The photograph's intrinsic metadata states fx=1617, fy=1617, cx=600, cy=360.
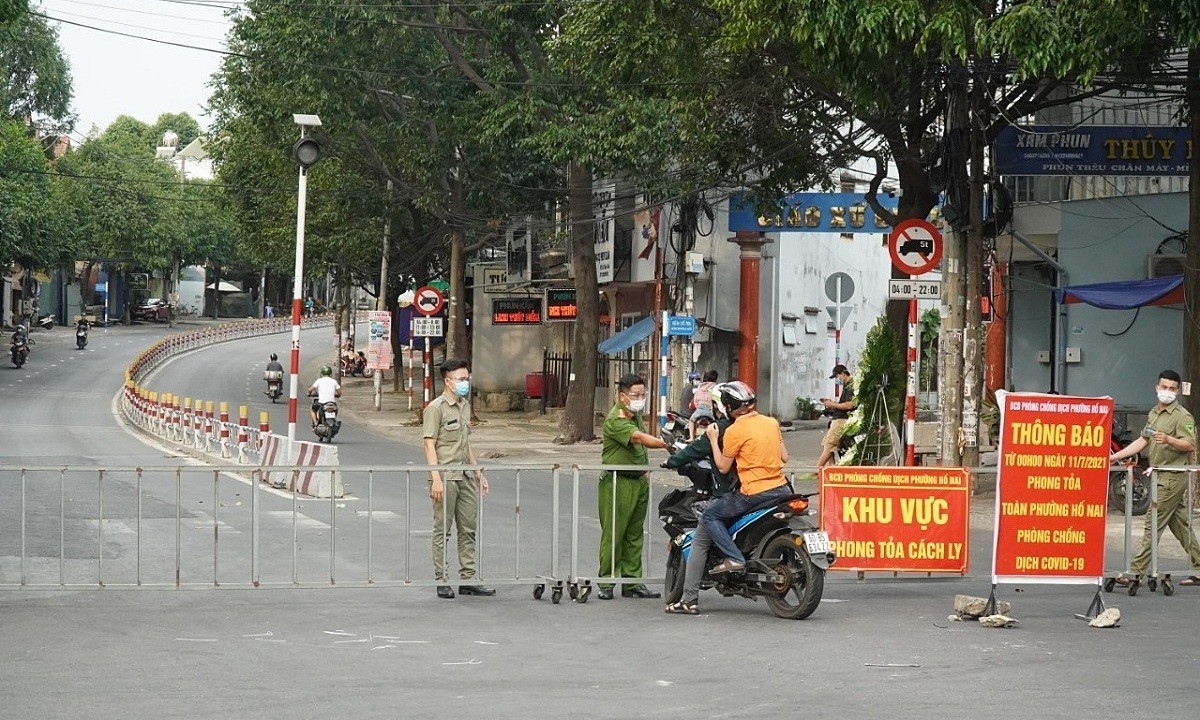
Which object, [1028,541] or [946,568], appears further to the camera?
[946,568]

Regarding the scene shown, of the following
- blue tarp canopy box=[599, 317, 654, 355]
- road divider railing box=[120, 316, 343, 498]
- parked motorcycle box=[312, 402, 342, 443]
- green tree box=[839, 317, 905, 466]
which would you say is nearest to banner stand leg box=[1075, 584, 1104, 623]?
road divider railing box=[120, 316, 343, 498]

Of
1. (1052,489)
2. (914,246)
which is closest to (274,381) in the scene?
(914,246)

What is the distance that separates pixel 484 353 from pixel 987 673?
42.0 meters

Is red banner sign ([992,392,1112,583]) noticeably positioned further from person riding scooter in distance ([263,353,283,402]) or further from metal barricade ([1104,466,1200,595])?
person riding scooter in distance ([263,353,283,402])

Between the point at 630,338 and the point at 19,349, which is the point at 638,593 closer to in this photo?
the point at 630,338

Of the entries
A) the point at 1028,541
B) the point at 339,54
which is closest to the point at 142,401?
the point at 339,54

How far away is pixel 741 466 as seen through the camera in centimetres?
1107

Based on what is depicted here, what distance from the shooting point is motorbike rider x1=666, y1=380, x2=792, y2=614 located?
11039 millimetres

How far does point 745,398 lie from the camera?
1100 cm

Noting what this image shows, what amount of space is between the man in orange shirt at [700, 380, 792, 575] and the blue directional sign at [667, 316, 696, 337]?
61.4ft

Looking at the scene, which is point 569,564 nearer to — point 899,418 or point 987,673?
point 987,673

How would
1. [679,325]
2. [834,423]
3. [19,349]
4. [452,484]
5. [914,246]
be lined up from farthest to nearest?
1. [19,349]
2. [679,325]
3. [834,423]
4. [914,246]
5. [452,484]

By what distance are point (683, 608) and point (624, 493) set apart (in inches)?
41.2

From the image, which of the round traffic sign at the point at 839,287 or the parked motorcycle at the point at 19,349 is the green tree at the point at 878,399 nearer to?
the round traffic sign at the point at 839,287
